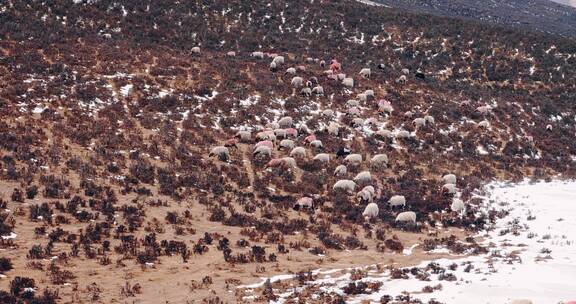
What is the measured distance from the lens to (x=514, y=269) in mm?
13867

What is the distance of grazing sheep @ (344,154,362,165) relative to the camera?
78.9 feet

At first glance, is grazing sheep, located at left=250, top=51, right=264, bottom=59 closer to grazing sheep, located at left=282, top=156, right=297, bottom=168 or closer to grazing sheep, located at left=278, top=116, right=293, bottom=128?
grazing sheep, located at left=278, top=116, right=293, bottom=128

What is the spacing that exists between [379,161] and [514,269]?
36.4ft

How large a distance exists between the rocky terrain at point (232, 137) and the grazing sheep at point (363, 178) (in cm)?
42

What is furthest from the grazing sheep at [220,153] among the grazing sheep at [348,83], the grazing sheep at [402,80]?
the grazing sheep at [402,80]

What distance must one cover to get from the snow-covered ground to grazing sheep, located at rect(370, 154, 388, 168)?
537 cm

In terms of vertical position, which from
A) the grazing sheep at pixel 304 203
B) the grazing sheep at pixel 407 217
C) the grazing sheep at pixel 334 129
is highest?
the grazing sheep at pixel 334 129

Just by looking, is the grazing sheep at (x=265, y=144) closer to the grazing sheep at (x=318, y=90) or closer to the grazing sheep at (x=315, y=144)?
the grazing sheep at (x=315, y=144)

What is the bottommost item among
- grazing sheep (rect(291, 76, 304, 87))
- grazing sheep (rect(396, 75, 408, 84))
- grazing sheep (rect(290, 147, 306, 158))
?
grazing sheep (rect(290, 147, 306, 158))

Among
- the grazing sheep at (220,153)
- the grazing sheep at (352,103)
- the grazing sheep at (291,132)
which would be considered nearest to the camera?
the grazing sheep at (220,153)

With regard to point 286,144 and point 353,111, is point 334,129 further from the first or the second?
point 286,144

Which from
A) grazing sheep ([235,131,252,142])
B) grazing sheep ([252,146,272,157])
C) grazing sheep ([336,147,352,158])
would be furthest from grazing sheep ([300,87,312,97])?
grazing sheep ([252,146,272,157])

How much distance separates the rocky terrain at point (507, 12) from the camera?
84.4m

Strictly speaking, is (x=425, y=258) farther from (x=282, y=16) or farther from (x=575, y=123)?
(x=282, y=16)
